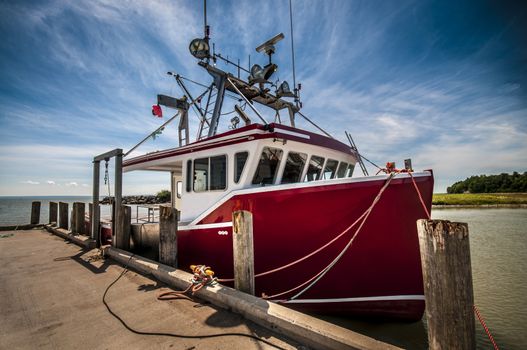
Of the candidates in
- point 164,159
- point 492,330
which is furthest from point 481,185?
point 164,159

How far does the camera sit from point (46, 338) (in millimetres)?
2893

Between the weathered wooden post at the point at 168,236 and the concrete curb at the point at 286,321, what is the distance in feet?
2.99

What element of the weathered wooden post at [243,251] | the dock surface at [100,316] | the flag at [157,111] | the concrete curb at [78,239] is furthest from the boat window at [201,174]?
the concrete curb at [78,239]

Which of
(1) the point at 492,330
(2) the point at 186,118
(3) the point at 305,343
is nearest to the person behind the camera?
(3) the point at 305,343

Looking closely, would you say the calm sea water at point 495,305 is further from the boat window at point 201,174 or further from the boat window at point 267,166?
the boat window at point 201,174

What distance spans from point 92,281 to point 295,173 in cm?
474

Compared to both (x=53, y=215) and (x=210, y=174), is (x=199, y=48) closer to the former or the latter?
(x=210, y=174)

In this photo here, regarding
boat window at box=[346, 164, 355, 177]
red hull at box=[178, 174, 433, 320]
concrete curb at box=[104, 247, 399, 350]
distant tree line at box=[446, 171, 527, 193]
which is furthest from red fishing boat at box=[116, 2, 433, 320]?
distant tree line at box=[446, 171, 527, 193]

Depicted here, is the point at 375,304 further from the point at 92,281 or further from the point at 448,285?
the point at 92,281

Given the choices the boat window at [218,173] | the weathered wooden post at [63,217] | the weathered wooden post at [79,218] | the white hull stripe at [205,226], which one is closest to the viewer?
the white hull stripe at [205,226]

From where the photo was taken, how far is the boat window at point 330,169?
260 inches

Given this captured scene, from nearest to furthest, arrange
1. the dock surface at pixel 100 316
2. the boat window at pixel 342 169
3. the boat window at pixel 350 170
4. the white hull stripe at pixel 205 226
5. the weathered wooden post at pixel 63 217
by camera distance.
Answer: the dock surface at pixel 100 316 → the white hull stripe at pixel 205 226 → the boat window at pixel 342 169 → the boat window at pixel 350 170 → the weathered wooden post at pixel 63 217

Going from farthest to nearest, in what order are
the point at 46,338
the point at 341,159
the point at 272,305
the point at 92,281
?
the point at 341,159
the point at 92,281
the point at 272,305
the point at 46,338

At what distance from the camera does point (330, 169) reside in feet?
22.2
